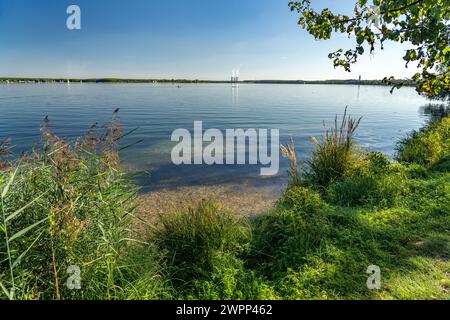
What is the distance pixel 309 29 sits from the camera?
6.41m

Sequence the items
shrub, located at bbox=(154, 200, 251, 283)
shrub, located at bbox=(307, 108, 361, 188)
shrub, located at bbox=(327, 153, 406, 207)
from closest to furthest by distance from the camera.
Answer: shrub, located at bbox=(154, 200, 251, 283)
shrub, located at bbox=(327, 153, 406, 207)
shrub, located at bbox=(307, 108, 361, 188)

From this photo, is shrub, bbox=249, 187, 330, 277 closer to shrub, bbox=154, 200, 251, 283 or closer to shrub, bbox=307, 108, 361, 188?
shrub, bbox=154, 200, 251, 283

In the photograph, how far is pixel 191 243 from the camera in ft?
14.8

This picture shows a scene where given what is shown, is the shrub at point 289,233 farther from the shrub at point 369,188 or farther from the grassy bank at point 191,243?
the shrub at point 369,188

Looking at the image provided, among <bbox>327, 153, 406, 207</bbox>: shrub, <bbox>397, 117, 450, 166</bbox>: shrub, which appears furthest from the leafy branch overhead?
<bbox>397, 117, 450, 166</bbox>: shrub

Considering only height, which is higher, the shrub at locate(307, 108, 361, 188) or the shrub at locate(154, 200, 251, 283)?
the shrub at locate(307, 108, 361, 188)

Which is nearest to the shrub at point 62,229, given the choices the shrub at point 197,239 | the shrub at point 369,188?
the shrub at point 197,239

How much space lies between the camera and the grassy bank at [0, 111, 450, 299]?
Result: 305 centimetres

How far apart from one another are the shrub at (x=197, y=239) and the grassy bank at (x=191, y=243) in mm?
17

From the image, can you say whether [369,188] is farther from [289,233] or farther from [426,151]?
[426,151]

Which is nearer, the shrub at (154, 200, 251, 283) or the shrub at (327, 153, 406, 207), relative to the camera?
the shrub at (154, 200, 251, 283)

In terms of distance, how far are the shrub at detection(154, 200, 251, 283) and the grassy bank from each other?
0.06 feet
